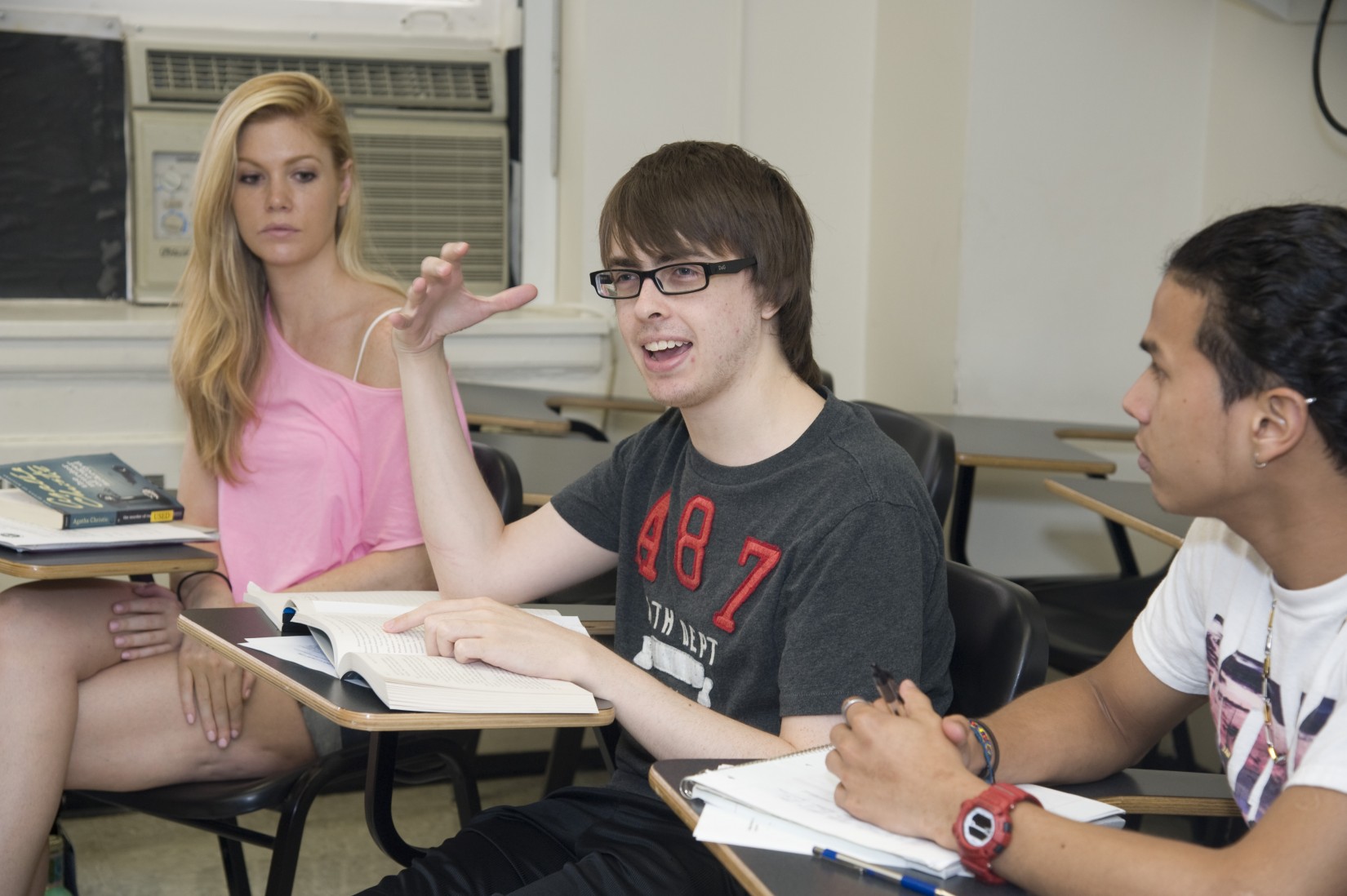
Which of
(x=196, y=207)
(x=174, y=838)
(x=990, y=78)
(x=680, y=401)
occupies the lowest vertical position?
(x=174, y=838)

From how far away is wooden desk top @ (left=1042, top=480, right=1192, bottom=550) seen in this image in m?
2.09

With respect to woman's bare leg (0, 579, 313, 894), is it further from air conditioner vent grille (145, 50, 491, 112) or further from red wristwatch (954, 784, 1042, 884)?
air conditioner vent grille (145, 50, 491, 112)

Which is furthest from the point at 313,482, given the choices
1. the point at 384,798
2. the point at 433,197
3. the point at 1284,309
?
the point at 433,197

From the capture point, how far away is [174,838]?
8.50 ft

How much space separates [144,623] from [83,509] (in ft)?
0.75

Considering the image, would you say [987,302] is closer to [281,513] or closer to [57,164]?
[281,513]

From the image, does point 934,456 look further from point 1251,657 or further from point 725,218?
point 1251,657

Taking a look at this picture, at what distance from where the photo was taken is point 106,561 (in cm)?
164

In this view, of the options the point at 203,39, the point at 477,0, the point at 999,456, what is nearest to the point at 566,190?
the point at 477,0

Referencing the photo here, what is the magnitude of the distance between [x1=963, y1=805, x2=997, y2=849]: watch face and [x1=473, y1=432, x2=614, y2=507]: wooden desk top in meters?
1.21

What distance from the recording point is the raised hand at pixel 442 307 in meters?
1.64

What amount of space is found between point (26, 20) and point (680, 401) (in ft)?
8.37

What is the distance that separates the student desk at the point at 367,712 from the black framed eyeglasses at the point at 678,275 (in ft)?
1.44

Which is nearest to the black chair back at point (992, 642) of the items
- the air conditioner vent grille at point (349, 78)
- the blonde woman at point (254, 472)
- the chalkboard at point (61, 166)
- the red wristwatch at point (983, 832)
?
the red wristwatch at point (983, 832)
